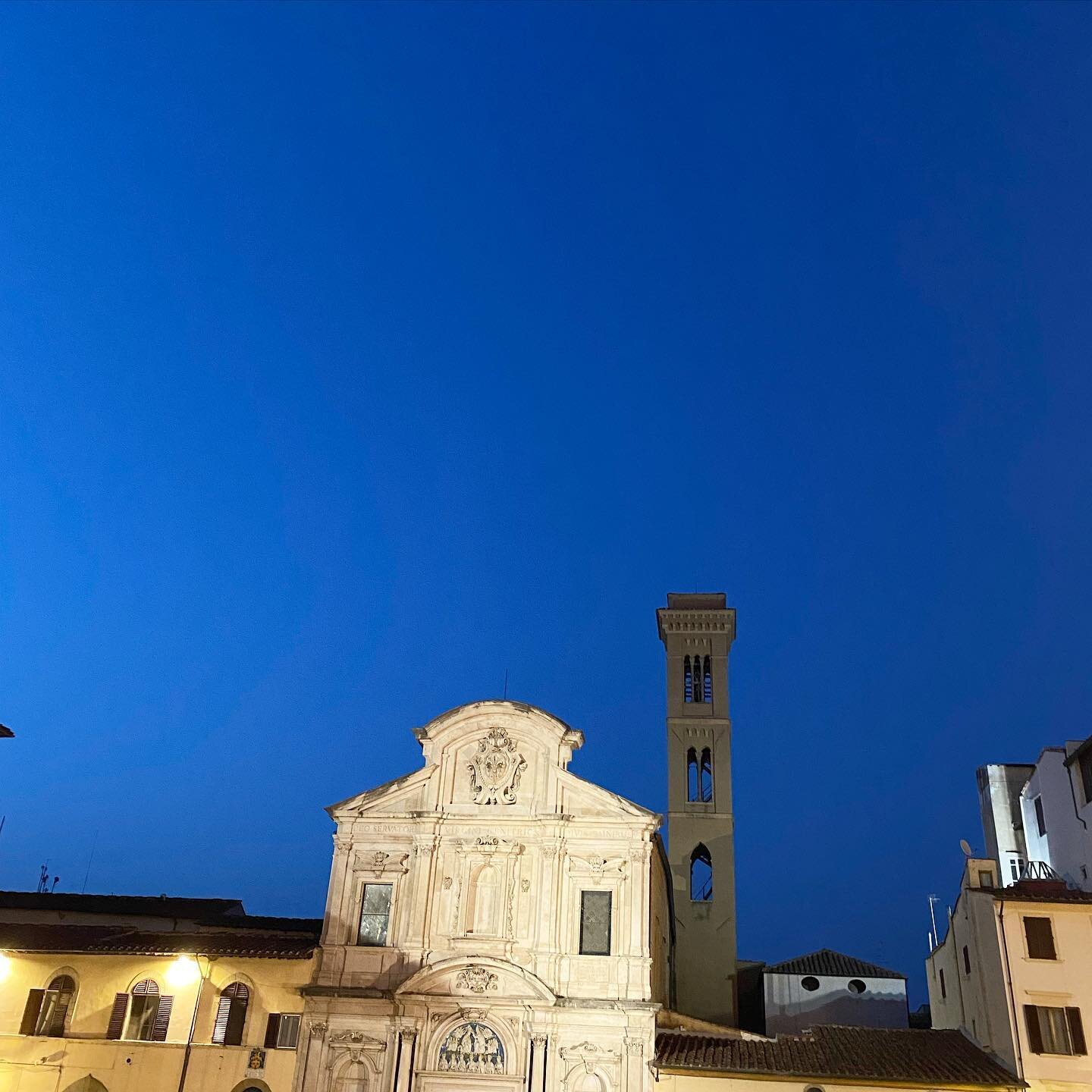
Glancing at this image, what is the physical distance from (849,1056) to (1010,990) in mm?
5023

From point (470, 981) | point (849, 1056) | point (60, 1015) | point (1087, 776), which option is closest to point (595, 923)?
point (470, 981)

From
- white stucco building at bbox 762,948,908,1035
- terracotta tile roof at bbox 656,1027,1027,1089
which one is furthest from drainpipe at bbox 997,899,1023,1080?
white stucco building at bbox 762,948,908,1035

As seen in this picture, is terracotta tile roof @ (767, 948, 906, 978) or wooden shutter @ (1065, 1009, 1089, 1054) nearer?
wooden shutter @ (1065, 1009, 1089, 1054)

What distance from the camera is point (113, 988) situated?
33.0 meters

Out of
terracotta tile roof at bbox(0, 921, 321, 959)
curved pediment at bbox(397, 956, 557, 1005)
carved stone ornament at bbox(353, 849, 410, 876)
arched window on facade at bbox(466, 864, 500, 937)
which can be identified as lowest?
curved pediment at bbox(397, 956, 557, 1005)

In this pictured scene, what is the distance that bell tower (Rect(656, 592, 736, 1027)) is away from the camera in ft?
151

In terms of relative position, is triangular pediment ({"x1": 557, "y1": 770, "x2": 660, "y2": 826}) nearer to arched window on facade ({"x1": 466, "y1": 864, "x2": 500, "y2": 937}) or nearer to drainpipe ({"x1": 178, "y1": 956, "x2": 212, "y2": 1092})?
arched window on facade ({"x1": 466, "y1": 864, "x2": 500, "y2": 937})

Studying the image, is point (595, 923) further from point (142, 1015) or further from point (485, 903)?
point (142, 1015)

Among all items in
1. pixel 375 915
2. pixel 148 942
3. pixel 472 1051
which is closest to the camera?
pixel 472 1051

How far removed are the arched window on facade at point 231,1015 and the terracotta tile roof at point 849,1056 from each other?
522 inches

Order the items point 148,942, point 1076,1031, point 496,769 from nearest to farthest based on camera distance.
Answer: point 1076,1031 < point 496,769 < point 148,942

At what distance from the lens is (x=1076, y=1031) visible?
2827cm

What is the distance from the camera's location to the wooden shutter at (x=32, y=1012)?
32688mm

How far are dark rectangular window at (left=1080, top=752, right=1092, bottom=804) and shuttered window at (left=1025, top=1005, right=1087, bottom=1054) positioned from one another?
1089cm
